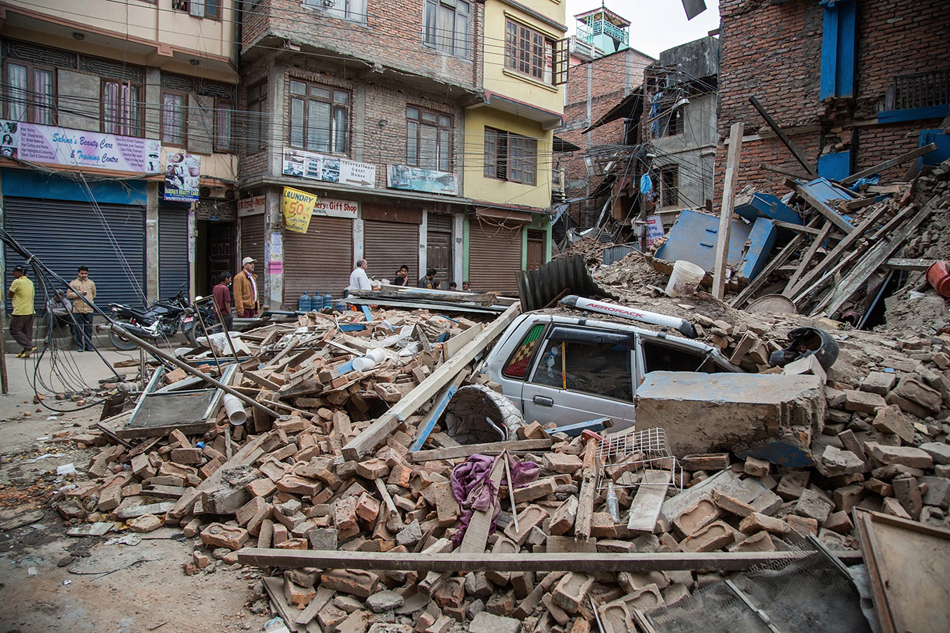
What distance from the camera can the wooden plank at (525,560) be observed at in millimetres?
2854

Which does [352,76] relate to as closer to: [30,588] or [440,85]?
[440,85]

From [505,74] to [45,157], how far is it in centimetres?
1439

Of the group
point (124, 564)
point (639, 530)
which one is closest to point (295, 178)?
point (124, 564)

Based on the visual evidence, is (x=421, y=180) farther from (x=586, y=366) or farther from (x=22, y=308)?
(x=586, y=366)

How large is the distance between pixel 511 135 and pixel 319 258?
959cm

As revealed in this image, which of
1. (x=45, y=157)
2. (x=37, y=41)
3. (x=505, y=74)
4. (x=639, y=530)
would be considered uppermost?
(x=505, y=74)

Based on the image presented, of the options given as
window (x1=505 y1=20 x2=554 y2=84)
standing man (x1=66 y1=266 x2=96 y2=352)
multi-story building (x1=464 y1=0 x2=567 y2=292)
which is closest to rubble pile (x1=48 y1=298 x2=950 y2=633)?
standing man (x1=66 y1=266 x2=96 y2=352)

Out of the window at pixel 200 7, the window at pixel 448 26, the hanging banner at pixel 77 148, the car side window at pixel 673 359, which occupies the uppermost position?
the window at pixel 448 26

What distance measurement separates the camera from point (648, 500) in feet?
11.1

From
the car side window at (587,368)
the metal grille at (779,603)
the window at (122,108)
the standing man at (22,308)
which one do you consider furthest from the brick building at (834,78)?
the standing man at (22,308)

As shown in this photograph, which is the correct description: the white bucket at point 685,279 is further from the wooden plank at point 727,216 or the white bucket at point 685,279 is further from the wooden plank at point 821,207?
the wooden plank at point 821,207

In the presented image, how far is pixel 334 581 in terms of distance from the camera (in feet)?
10.7

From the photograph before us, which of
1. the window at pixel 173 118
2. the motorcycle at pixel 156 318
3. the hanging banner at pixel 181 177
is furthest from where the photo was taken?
the window at pixel 173 118

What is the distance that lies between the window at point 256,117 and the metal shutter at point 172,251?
2721 millimetres
